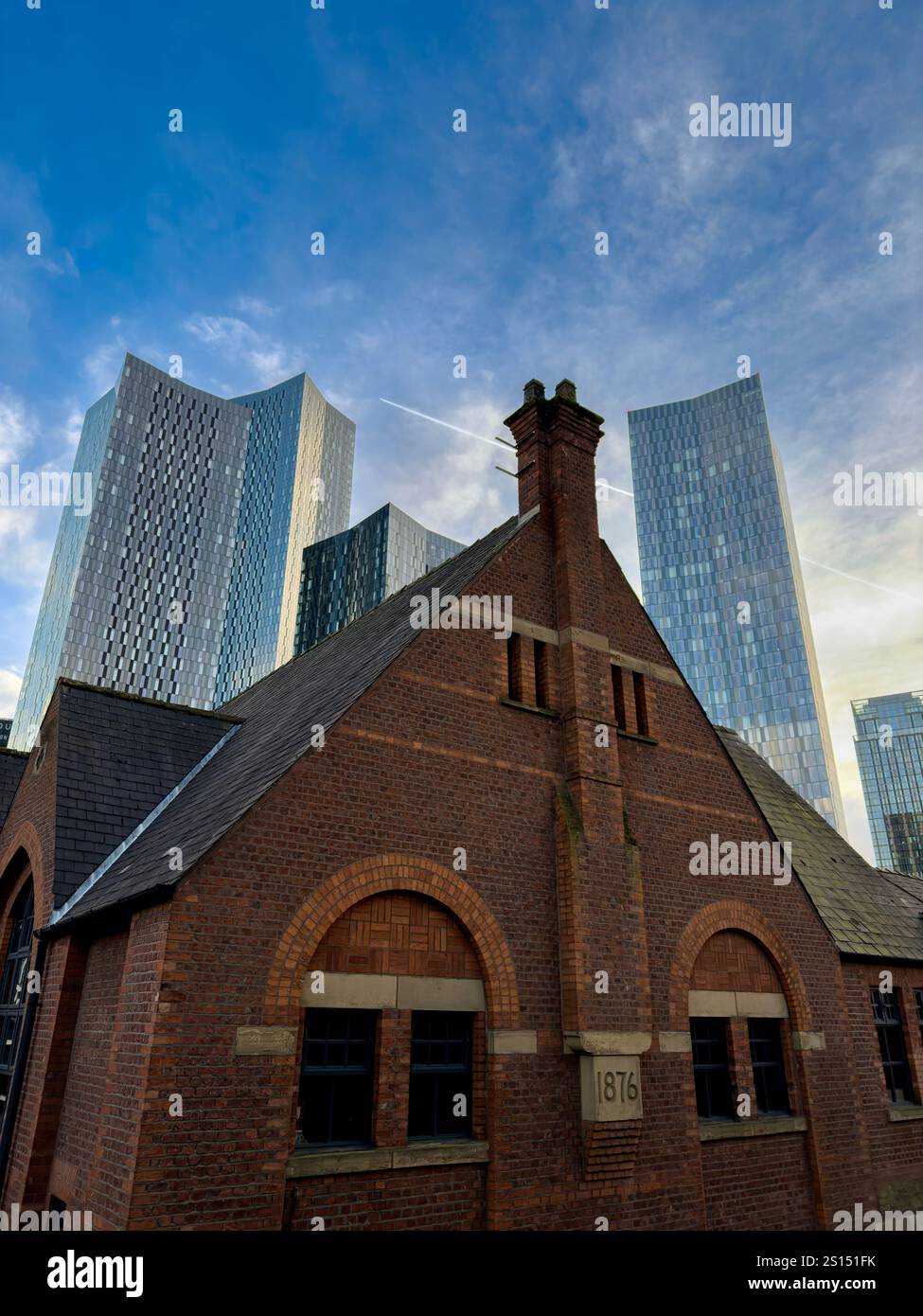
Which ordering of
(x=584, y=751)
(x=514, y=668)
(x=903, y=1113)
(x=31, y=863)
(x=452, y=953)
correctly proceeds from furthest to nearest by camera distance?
(x=903, y=1113) < (x=31, y=863) < (x=514, y=668) < (x=584, y=751) < (x=452, y=953)

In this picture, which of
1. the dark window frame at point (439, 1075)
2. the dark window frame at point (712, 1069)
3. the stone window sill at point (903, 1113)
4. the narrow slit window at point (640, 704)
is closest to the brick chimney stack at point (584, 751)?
the narrow slit window at point (640, 704)

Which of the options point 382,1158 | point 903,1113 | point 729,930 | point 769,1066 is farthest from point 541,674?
point 903,1113

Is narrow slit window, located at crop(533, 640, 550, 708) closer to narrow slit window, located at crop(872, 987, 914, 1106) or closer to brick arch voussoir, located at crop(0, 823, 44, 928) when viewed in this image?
brick arch voussoir, located at crop(0, 823, 44, 928)

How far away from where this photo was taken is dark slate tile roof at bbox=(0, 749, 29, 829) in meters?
16.2

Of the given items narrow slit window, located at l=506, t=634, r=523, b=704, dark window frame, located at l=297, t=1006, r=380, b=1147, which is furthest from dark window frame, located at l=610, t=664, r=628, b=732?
dark window frame, located at l=297, t=1006, r=380, b=1147

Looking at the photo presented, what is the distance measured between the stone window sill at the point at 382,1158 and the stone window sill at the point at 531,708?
5425 mm

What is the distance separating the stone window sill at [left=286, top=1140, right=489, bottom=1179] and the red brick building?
0.03 m

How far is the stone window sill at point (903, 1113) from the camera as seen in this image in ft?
47.3

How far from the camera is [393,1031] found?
29.8 feet

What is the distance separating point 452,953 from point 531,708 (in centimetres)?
362

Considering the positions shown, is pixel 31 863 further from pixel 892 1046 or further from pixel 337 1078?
pixel 892 1046

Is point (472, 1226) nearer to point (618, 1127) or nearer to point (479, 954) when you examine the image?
point (618, 1127)

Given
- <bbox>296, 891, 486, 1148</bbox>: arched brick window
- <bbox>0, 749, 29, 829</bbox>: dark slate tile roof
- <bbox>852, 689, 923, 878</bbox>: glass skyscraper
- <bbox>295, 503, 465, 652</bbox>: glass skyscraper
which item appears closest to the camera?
<bbox>296, 891, 486, 1148</bbox>: arched brick window
